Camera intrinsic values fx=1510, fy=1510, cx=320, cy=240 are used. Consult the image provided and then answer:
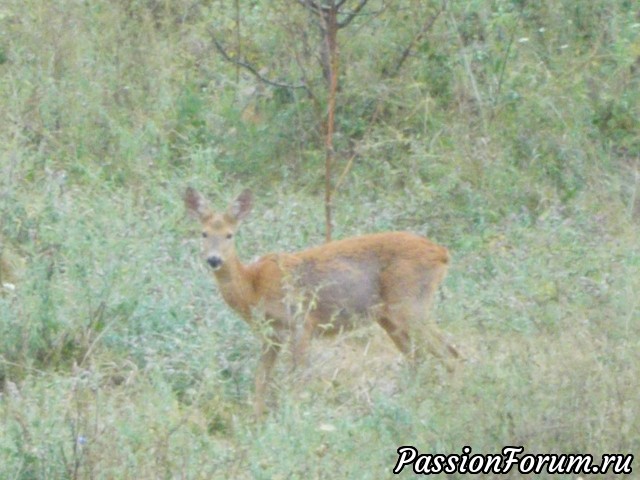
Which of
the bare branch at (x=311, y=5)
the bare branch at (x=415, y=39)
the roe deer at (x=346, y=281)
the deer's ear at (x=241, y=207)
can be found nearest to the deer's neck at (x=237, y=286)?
the roe deer at (x=346, y=281)

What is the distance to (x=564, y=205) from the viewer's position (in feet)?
34.0

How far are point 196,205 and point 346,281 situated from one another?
106cm

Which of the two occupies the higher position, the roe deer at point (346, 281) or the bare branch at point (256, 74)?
the bare branch at point (256, 74)

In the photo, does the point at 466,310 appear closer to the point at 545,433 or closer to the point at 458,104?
the point at 545,433

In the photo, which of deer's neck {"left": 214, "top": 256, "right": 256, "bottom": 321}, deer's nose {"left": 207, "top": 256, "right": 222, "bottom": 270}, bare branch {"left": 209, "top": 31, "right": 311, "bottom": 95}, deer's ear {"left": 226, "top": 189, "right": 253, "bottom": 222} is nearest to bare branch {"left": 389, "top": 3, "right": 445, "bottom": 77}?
bare branch {"left": 209, "top": 31, "right": 311, "bottom": 95}

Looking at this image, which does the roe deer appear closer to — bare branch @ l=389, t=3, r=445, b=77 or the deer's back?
the deer's back

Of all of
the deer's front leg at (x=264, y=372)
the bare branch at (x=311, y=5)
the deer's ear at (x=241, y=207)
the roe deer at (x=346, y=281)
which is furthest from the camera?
the bare branch at (x=311, y=5)

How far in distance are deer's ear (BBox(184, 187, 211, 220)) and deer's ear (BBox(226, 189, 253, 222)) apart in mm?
132

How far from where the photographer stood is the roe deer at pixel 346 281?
8102 mm

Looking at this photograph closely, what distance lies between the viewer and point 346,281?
827cm

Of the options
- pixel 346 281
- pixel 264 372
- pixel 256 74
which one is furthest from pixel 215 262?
pixel 256 74

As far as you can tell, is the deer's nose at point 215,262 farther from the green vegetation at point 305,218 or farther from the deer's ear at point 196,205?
the deer's ear at point 196,205

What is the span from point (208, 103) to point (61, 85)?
1.15 meters

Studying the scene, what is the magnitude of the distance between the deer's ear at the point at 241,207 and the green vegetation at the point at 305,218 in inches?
17.3
